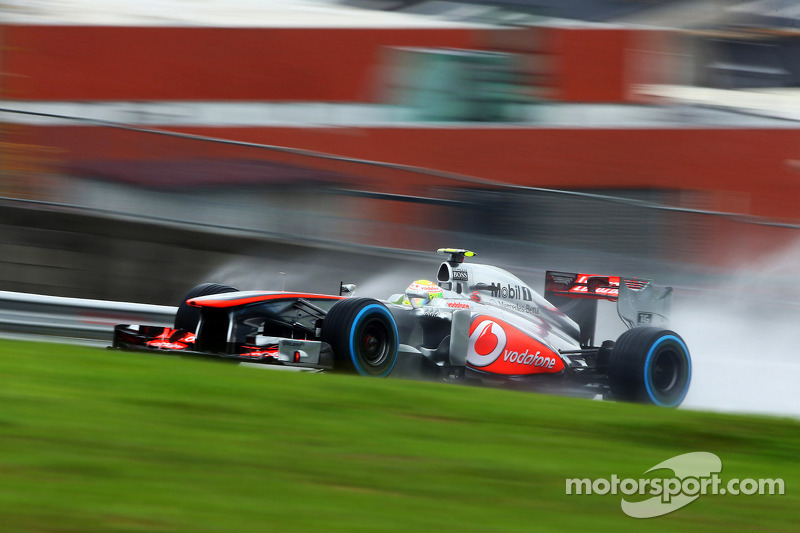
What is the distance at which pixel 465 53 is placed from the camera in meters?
20.6

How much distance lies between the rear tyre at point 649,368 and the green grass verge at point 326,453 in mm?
2852

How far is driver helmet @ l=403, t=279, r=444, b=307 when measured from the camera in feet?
30.7

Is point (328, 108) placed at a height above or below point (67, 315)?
above

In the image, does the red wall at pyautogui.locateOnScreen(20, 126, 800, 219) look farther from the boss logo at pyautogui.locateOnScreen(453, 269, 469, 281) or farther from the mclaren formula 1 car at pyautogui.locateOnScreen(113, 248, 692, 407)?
the boss logo at pyautogui.locateOnScreen(453, 269, 469, 281)

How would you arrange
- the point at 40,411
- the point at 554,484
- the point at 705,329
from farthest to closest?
the point at 705,329
the point at 40,411
the point at 554,484

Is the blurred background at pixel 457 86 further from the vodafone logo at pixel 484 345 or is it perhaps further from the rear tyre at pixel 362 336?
the rear tyre at pixel 362 336

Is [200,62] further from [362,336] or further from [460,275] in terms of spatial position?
[362,336]

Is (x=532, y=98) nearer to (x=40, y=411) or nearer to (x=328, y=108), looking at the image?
(x=328, y=108)

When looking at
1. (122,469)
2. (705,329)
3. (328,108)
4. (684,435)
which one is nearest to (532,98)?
(328,108)

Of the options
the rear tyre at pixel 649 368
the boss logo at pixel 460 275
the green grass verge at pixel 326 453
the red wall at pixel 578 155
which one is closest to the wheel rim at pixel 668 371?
the rear tyre at pixel 649 368

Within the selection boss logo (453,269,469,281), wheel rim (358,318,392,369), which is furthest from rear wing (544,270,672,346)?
wheel rim (358,318,392,369)

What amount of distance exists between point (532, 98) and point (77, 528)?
1831 centimetres

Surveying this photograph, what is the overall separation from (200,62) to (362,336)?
14.2m

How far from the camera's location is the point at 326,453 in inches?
172
